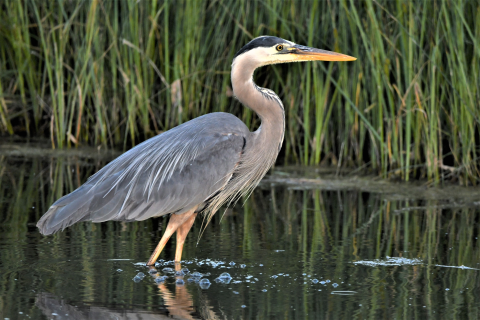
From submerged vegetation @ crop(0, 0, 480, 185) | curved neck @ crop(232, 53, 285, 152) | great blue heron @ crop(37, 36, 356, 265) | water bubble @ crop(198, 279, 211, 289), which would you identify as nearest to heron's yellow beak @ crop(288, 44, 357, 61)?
great blue heron @ crop(37, 36, 356, 265)

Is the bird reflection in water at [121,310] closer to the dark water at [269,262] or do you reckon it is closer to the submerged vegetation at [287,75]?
the dark water at [269,262]

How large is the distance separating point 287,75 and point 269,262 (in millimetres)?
3629

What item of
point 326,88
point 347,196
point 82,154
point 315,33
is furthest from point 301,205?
point 82,154

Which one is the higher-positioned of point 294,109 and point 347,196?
point 294,109

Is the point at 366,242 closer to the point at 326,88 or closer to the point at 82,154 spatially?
the point at 326,88

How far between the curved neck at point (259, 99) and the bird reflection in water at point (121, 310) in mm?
1724

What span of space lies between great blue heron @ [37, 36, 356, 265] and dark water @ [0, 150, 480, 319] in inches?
11.8

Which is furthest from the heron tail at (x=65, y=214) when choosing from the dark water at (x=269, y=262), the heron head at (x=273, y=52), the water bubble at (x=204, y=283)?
the heron head at (x=273, y=52)

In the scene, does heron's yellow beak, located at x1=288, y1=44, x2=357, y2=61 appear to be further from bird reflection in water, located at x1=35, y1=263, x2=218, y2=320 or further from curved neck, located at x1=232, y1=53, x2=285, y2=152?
bird reflection in water, located at x1=35, y1=263, x2=218, y2=320

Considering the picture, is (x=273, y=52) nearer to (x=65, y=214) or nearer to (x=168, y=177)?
(x=168, y=177)

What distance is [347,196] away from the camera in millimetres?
7473

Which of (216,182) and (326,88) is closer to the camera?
(216,182)

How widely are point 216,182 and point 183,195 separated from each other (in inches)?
9.6

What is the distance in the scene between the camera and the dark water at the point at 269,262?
13.2 feet
